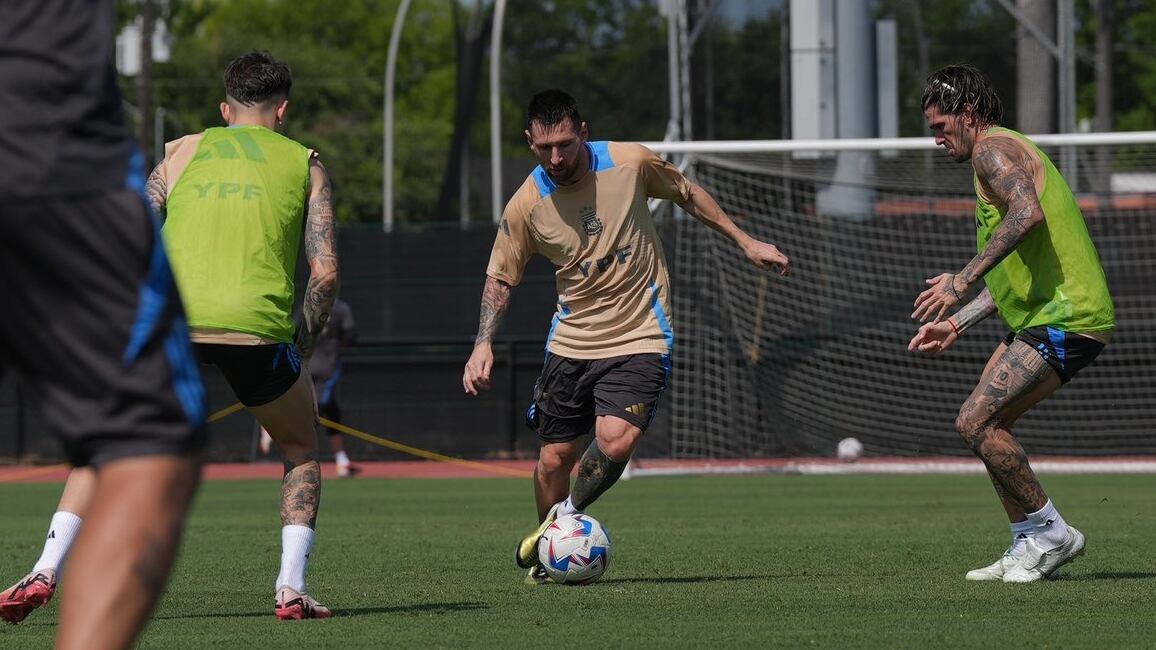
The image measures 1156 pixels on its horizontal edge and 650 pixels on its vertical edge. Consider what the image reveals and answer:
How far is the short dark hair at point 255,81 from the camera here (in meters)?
6.59

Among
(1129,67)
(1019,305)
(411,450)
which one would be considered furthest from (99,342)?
(1129,67)

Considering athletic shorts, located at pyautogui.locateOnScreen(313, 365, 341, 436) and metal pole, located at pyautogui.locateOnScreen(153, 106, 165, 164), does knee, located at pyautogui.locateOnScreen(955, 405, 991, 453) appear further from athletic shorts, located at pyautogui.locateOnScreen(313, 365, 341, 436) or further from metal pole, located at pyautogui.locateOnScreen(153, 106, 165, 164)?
A: metal pole, located at pyautogui.locateOnScreen(153, 106, 165, 164)

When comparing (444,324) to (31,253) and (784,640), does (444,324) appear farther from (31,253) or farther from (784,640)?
(31,253)

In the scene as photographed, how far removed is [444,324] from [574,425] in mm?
13391

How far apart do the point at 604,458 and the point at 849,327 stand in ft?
39.5

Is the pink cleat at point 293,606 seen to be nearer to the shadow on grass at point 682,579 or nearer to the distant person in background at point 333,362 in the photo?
the shadow on grass at point 682,579

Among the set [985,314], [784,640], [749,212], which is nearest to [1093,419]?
[749,212]

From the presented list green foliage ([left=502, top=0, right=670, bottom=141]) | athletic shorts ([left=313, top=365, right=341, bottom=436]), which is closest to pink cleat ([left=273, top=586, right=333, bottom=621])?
athletic shorts ([left=313, top=365, right=341, bottom=436])

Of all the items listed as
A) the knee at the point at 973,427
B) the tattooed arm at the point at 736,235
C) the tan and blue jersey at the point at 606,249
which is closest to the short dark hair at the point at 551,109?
the tan and blue jersey at the point at 606,249

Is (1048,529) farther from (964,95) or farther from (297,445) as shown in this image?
(297,445)

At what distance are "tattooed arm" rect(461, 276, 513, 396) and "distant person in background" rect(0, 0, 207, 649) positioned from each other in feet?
14.8

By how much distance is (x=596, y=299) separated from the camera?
8.16 metres

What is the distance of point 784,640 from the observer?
5.72 metres

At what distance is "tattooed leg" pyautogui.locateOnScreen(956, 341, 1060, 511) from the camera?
297 inches
